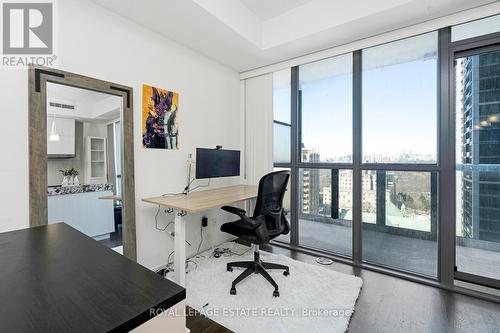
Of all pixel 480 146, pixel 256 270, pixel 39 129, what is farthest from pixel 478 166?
pixel 39 129

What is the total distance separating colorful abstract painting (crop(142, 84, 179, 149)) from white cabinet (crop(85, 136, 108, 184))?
395mm

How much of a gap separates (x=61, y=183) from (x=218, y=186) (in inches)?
71.3

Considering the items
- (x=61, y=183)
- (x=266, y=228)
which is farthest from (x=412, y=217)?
(x=61, y=183)

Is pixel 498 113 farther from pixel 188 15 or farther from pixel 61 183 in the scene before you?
pixel 61 183

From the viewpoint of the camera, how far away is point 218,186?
3.37m

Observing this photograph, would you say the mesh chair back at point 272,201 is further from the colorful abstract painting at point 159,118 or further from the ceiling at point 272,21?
the ceiling at point 272,21

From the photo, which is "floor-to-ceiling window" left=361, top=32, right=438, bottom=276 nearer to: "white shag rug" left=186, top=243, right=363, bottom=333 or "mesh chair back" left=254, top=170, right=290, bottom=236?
"white shag rug" left=186, top=243, right=363, bottom=333

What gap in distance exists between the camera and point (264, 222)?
7.25ft

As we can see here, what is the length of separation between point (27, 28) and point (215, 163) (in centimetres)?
190

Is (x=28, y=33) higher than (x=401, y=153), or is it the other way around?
(x=28, y=33)

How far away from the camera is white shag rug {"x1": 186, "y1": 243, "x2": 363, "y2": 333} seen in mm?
1742

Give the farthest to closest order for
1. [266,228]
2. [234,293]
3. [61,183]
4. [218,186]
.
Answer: [218,186] < [266,228] < [234,293] < [61,183]

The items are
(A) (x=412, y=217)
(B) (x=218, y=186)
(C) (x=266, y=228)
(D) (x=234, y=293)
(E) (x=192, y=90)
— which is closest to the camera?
(D) (x=234, y=293)

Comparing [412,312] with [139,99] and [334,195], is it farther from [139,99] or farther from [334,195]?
[139,99]
